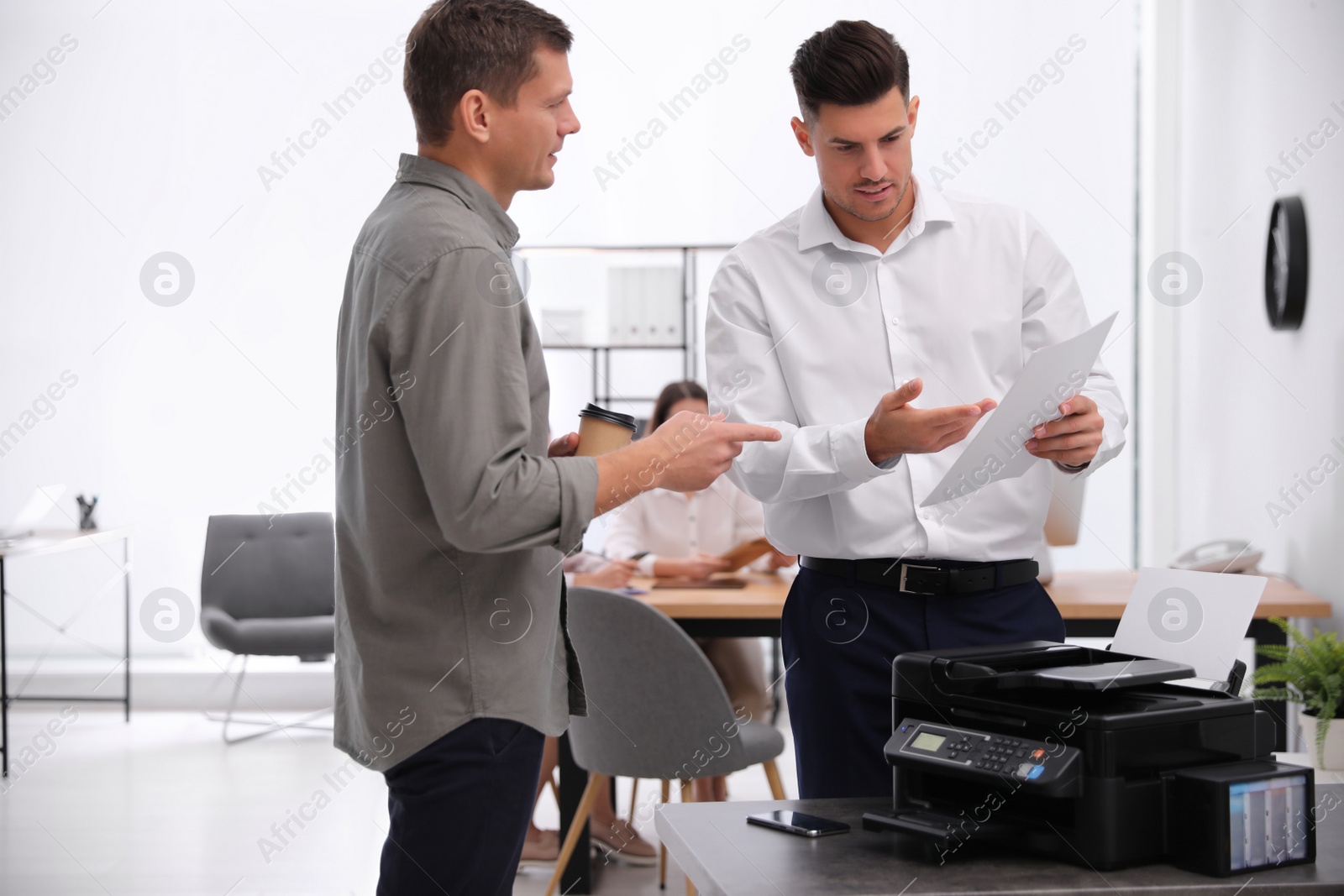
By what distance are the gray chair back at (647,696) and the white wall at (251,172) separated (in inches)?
122

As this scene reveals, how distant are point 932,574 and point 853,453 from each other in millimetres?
223

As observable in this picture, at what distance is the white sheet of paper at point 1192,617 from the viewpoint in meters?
1.25

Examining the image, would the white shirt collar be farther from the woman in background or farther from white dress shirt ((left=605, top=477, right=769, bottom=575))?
white dress shirt ((left=605, top=477, right=769, bottom=575))

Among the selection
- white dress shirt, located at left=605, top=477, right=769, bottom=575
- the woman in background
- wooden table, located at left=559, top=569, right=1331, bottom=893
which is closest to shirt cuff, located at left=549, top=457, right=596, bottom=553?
wooden table, located at left=559, top=569, right=1331, bottom=893

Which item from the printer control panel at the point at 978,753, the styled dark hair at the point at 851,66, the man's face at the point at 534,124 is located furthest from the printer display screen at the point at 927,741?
the styled dark hair at the point at 851,66

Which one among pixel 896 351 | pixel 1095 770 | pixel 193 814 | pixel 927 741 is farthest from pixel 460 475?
pixel 193 814

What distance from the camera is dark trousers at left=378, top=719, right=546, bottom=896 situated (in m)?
1.21

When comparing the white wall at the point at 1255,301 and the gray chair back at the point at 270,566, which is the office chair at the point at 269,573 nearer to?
the gray chair back at the point at 270,566

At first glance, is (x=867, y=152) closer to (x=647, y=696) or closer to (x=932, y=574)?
(x=932, y=574)

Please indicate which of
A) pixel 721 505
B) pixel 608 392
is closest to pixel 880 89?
pixel 721 505

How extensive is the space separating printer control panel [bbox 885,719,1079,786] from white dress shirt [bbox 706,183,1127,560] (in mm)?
394

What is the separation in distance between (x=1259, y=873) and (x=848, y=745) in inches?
23.5

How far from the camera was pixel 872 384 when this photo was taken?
1.73 meters

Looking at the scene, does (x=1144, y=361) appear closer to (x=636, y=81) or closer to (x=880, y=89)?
(x=636, y=81)
